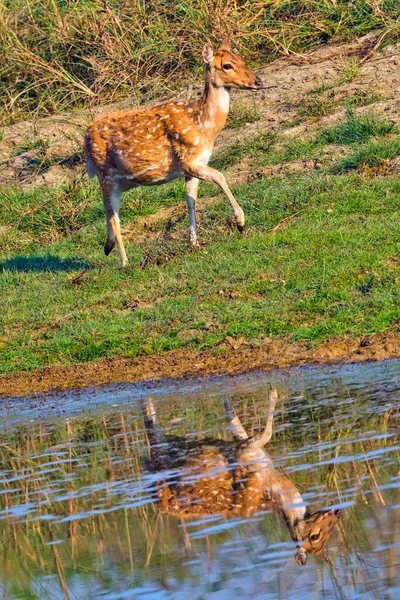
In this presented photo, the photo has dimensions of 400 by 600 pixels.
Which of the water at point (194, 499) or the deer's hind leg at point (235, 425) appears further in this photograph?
the deer's hind leg at point (235, 425)

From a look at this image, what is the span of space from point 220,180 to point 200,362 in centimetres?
356

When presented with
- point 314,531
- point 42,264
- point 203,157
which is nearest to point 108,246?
point 42,264

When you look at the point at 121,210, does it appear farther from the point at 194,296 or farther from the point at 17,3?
the point at 17,3

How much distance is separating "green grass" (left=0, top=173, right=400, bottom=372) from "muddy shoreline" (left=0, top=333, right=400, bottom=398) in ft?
0.54

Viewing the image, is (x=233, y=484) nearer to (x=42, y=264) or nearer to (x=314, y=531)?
(x=314, y=531)

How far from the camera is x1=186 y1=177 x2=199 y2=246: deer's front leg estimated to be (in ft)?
42.7

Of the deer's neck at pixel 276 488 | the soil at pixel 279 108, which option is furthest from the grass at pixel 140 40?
the deer's neck at pixel 276 488

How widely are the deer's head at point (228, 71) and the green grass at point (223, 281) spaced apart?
1.32 m

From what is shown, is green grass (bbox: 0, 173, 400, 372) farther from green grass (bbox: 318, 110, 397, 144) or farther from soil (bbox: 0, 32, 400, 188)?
soil (bbox: 0, 32, 400, 188)

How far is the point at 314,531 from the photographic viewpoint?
16.9 ft

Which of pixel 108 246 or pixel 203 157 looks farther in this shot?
pixel 108 246

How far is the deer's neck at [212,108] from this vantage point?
13.2 m

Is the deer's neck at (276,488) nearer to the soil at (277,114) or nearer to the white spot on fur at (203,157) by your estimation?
the white spot on fur at (203,157)

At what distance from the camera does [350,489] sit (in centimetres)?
568
